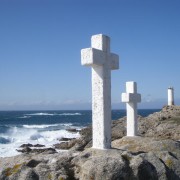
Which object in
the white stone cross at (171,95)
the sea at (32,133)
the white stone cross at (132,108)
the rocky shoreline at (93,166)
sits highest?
the white stone cross at (171,95)

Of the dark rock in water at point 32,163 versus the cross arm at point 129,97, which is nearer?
the dark rock in water at point 32,163

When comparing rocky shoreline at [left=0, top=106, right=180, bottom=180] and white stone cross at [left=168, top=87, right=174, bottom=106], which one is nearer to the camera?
rocky shoreline at [left=0, top=106, right=180, bottom=180]

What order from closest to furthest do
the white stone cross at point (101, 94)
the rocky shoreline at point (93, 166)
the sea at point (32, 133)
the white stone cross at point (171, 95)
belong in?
the rocky shoreline at point (93, 166) → the white stone cross at point (101, 94) → the sea at point (32, 133) → the white stone cross at point (171, 95)

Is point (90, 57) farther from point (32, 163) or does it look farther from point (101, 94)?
point (32, 163)

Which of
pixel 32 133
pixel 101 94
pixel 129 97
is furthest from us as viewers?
pixel 32 133

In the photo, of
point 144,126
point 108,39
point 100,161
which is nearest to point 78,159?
point 100,161

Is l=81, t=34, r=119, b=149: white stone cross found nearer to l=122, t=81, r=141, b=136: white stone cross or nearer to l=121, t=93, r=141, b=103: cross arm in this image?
l=121, t=93, r=141, b=103: cross arm

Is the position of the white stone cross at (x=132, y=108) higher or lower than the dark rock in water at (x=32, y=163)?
higher

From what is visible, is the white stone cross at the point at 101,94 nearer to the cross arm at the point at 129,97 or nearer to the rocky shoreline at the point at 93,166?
the rocky shoreline at the point at 93,166

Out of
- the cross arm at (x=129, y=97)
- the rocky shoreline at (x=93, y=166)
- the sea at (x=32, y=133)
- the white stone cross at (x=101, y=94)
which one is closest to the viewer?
the rocky shoreline at (x=93, y=166)

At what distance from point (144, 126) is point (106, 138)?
19.5 meters

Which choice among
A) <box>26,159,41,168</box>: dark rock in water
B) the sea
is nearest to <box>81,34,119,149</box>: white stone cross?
<box>26,159,41,168</box>: dark rock in water

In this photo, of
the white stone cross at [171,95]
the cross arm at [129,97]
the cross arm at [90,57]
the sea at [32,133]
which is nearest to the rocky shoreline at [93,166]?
the cross arm at [90,57]

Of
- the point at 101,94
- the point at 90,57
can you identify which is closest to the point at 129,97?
the point at 101,94
